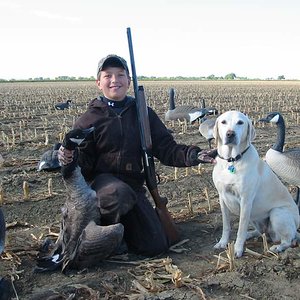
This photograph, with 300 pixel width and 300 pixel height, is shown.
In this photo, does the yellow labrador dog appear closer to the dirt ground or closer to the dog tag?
the dog tag

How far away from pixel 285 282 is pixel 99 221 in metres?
2.00

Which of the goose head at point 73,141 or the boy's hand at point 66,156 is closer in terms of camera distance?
the goose head at point 73,141

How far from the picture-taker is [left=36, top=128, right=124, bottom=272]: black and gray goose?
168 inches

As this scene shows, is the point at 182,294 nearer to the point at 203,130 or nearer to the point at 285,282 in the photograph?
the point at 285,282

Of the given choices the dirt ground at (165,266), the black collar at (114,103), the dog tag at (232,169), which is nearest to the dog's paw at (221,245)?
the dirt ground at (165,266)

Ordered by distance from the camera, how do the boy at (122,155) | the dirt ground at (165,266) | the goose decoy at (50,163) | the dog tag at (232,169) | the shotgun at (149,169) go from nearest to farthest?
the dirt ground at (165,266)
the dog tag at (232,169)
the boy at (122,155)
the shotgun at (149,169)
the goose decoy at (50,163)

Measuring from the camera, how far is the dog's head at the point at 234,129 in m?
4.42

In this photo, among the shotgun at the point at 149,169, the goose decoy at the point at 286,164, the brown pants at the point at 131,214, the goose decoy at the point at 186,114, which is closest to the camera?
the brown pants at the point at 131,214

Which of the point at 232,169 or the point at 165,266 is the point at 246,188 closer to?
the point at 232,169

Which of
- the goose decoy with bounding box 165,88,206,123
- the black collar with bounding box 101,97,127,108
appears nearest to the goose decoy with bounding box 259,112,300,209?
the black collar with bounding box 101,97,127,108

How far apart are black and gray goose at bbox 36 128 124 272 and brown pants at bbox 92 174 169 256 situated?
0.48 feet

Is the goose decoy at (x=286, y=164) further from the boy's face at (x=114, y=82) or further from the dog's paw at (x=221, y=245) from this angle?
the boy's face at (x=114, y=82)

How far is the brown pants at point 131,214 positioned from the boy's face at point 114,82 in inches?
39.2

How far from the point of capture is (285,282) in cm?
397
